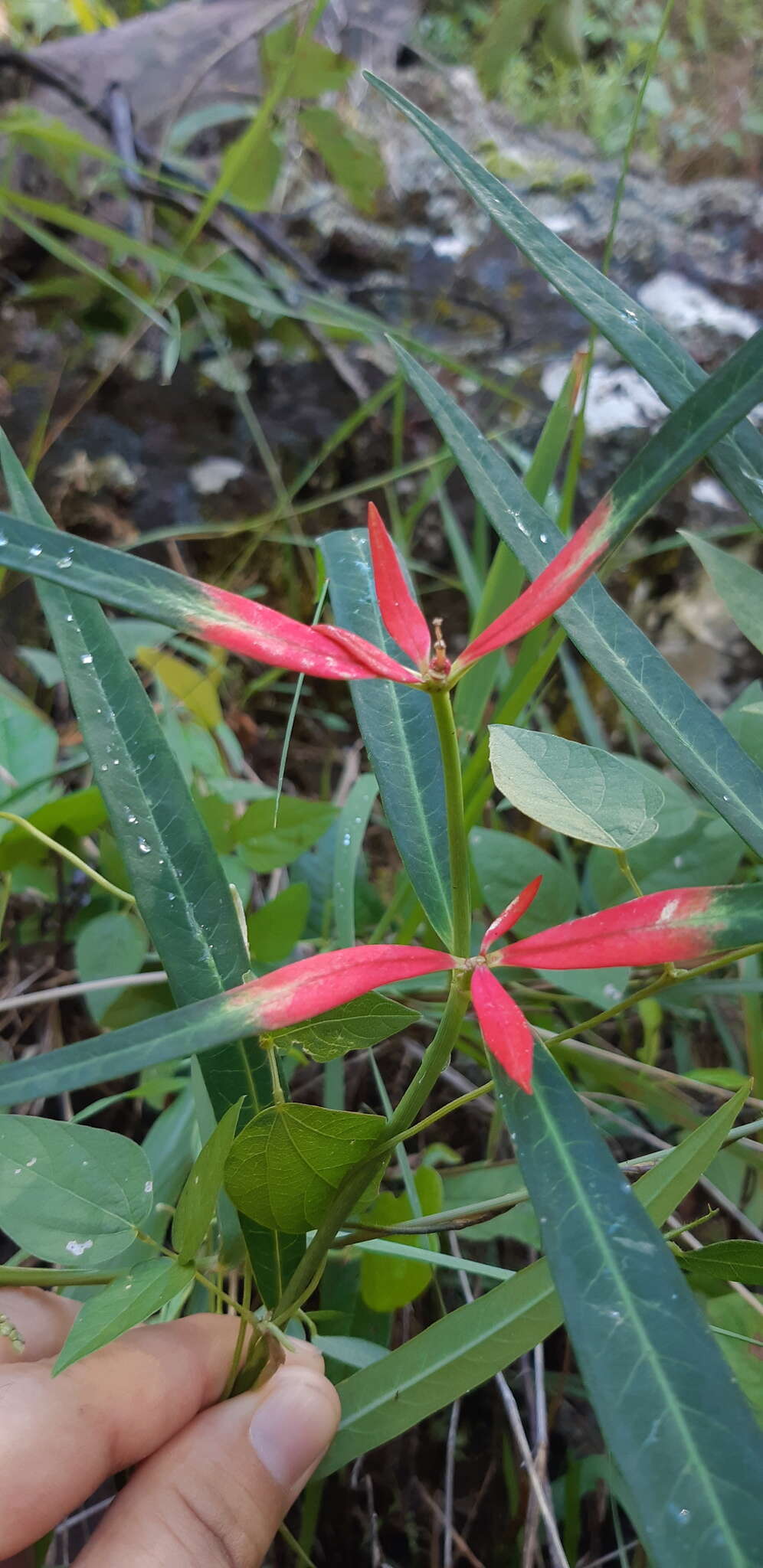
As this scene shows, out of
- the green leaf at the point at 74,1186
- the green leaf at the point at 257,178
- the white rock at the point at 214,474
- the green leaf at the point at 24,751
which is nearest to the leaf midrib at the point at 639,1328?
the green leaf at the point at 74,1186

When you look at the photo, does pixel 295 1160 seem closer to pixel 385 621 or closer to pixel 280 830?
pixel 385 621

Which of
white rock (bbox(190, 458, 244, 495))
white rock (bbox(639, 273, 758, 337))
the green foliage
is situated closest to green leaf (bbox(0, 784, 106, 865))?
the green foliage

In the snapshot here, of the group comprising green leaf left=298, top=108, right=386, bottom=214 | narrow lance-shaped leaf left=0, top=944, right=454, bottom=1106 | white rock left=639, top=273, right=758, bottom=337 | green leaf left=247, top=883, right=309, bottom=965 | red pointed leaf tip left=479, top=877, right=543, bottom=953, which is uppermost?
white rock left=639, top=273, right=758, bottom=337

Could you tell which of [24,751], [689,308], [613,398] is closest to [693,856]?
→ [24,751]

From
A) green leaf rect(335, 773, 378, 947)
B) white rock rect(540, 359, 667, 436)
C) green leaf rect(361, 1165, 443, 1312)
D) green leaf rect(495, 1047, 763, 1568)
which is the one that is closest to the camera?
green leaf rect(495, 1047, 763, 1568)

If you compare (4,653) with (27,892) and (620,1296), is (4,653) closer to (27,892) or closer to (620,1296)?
(27,892)

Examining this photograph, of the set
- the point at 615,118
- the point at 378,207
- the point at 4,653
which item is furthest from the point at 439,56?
the point at 4,653

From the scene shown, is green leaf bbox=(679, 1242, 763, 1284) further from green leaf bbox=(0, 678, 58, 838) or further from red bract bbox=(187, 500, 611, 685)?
green leaf bbox=(0, 678, 58, 838)
